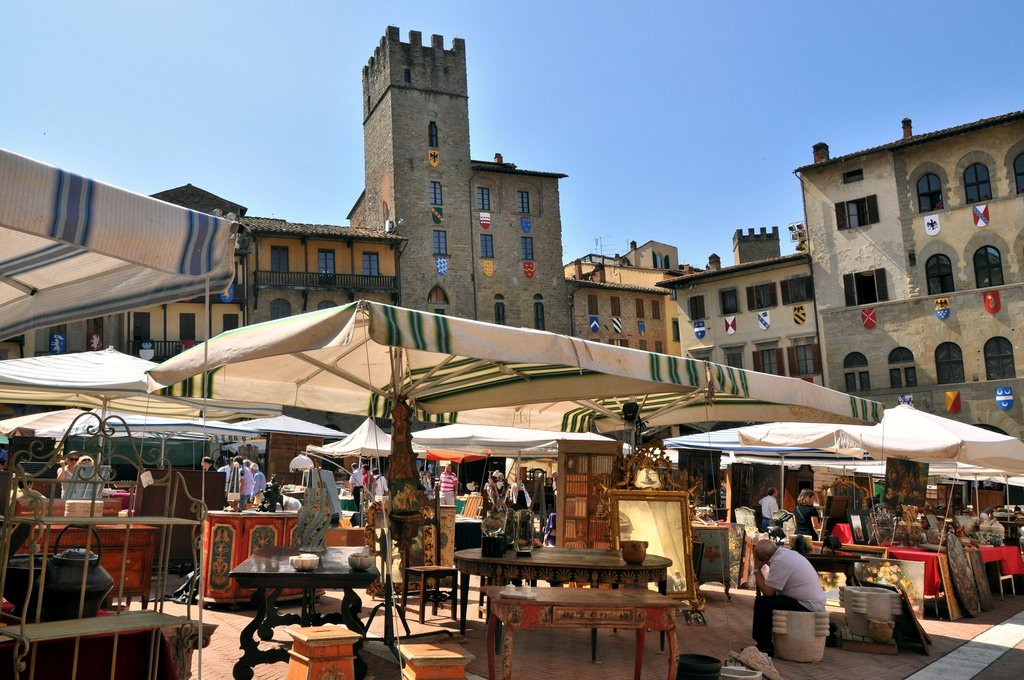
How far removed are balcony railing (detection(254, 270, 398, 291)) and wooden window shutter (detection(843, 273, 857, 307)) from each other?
22.9 m

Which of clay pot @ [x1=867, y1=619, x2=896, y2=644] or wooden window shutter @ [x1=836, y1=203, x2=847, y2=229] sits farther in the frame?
wooden window shutter @ [x1=836, y1=203, x2=847, y2=229]

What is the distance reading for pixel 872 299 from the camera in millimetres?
36312

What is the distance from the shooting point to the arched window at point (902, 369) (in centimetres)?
3456

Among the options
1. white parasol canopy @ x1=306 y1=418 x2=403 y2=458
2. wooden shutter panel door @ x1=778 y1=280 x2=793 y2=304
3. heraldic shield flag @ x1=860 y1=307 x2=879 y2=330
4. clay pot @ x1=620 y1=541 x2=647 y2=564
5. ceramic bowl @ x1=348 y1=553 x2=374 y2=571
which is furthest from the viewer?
wooden shutter panel door @ x1=778 y1=280 x2=793 y2=304

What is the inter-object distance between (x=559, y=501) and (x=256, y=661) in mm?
4801

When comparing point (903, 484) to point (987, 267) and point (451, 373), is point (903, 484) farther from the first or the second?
point (987, 267)

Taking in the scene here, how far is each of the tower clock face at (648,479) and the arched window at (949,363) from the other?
2960cm

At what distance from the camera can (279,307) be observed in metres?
45.0

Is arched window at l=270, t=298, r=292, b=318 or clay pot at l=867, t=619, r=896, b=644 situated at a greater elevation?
arched window at l=270, t=298, r=292, b=318

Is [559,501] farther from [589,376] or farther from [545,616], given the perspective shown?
[545,616]

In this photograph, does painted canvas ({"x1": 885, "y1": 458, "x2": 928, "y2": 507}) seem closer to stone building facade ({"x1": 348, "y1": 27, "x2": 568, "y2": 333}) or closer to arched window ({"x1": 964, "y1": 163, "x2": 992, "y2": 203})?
arched window ({"x1": 964, "y1": 163, "x2": 992, "y2": 203})

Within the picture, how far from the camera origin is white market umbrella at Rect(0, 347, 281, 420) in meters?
7.53

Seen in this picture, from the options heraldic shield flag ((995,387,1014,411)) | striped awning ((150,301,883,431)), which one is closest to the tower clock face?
striped awning ((150,301,883,431))

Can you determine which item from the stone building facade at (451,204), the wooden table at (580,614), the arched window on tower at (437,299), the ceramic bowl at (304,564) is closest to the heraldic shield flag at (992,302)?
the stone building facade at (451,204)
